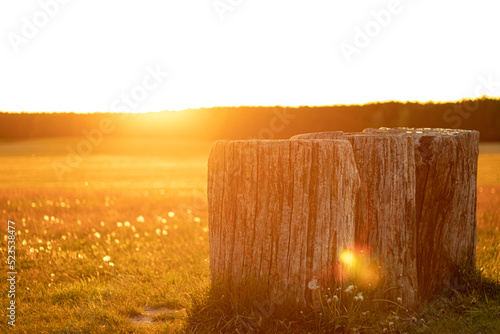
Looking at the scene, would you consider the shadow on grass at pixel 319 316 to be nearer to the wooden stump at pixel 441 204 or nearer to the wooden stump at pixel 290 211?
the wooden stump at pixel 290 211

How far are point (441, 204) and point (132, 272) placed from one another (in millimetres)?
3654

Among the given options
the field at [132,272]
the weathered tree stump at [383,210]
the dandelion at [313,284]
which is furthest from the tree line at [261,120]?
the dandelion at [313,284]

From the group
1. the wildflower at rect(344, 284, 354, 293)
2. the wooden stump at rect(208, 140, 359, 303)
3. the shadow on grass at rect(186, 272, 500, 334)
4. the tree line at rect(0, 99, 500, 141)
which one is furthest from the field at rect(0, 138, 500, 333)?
the tree line at rect(0, 99, 500, 141)

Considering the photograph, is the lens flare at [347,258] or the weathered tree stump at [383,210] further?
the weathered tree stump at [383,210]

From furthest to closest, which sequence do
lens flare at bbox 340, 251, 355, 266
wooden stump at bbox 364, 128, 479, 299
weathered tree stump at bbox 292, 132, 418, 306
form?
wooden stump at bbox 364, 128, 479, 299
weathered tree stump at bbox 292, 132, 418, 306
lens flare at bbox 340, 251, 355, 266

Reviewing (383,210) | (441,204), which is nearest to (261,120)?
(441,204)

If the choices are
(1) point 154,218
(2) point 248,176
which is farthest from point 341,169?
(1) point 154,218

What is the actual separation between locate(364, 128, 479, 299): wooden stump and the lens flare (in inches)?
39.5

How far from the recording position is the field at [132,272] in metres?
3.50

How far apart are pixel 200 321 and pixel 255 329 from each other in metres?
0.45

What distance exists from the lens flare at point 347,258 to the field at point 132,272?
371 mm

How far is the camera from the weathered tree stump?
3.69 meters

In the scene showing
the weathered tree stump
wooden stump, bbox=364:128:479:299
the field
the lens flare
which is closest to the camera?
the lens flare

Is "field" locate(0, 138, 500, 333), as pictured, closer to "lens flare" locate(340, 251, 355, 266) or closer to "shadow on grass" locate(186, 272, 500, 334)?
"shadow on grass" locate(186, 272, 500, 334)
